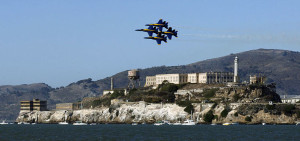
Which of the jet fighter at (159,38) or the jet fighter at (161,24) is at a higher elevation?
the jet fighter at (161,24)

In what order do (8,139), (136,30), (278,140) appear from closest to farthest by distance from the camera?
Result: 1. (278,140)
2. (8,139)
3. (136,30)

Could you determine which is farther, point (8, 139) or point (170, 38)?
point (170, 38)

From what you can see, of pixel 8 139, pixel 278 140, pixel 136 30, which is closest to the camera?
pixel 278 140

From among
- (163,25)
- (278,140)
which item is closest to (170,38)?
(163,25)

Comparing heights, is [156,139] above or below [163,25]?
below

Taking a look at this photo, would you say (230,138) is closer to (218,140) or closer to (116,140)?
(218,140)

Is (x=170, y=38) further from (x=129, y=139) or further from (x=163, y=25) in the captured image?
(x=129, y=139)

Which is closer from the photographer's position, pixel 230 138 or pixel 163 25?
pixel 230 138

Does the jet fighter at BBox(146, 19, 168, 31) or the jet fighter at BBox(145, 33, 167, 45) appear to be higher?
the jet fighter at BBox(146, 19, 168, 31)

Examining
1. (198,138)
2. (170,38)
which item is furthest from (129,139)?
(170,38)
